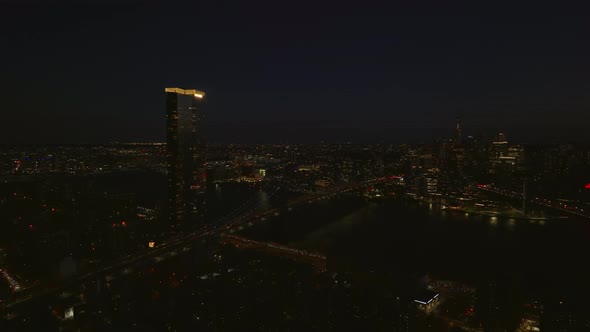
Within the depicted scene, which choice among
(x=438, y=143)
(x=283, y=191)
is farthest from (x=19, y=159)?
(x=438, y=143)

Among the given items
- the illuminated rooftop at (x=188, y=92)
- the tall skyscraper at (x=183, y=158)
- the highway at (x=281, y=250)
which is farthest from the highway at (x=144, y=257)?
the illuminated rooftop at (x=188, y=92)

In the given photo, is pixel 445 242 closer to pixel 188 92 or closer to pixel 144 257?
pixel 144 257

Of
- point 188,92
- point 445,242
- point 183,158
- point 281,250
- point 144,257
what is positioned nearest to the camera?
point 144,257

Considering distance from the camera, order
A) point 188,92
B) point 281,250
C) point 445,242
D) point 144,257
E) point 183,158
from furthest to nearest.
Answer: point 188,92 → point 183,158 → point 445,242 → point 281,250 → point 144,257

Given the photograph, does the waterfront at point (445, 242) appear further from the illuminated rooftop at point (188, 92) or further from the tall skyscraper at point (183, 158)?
→ the illuminated rooftop at point (188, 92)

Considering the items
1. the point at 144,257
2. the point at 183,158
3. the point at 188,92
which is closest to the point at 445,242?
the point at 144,257

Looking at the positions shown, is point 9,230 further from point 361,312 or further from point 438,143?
point 438,143

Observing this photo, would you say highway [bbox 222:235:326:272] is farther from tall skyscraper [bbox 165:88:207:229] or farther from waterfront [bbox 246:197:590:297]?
tall skyscraper [bbox 165:88:207:229]

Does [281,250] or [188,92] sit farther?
[188,92]
